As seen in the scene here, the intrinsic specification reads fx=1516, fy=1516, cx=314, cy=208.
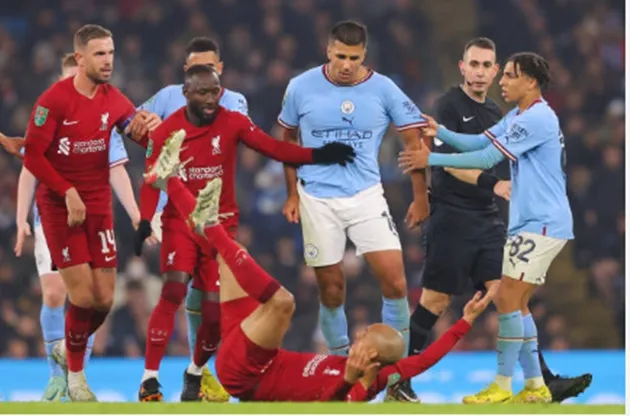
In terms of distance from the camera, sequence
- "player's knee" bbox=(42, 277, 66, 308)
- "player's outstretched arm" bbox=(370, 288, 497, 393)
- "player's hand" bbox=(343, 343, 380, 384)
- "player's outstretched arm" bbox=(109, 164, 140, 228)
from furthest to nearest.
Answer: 1. "player's knee" bbox=(42, 277, 66, 308)
2. "player's outstretched arm" bbox=(109, 164, 140, 228)
3. "player's outstretched arm" bbox=(370, 288, 497, 393)
4. "player's hand" bbox=(343, 343, 380, 384)

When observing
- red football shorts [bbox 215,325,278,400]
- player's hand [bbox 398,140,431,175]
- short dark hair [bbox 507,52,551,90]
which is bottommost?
red football shorts [bbox 215,325,278,400]

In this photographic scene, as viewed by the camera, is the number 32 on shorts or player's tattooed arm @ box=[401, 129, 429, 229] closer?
the number 32 on shorts

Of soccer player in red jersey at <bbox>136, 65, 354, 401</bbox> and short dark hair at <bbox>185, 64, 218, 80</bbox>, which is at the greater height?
short dark hair at <bbox>185, 64, 218, 80</bbox>

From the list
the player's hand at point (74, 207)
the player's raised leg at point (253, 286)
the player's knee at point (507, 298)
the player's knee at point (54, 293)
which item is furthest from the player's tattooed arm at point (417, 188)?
the player's knee at point (54, 293)

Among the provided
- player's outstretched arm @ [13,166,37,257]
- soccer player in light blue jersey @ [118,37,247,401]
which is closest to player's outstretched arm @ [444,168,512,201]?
soccer player in light blue jersey @ [118,37,247,401]

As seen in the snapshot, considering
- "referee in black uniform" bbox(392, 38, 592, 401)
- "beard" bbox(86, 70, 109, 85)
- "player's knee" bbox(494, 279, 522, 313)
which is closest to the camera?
"player's knee" bbox(494, 279, 522, 313)

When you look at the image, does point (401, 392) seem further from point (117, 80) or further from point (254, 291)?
point (117, 80)

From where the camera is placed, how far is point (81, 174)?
9242 mm

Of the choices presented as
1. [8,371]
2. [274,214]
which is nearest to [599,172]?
[274,214]

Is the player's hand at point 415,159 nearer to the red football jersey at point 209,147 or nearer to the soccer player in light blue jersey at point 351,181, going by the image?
the soccer player in light blue jersey at point 351,181

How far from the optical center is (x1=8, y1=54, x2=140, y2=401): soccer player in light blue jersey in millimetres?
9875

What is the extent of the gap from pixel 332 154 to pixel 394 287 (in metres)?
0.90

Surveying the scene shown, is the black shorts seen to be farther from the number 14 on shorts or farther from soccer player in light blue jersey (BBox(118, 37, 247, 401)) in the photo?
the number 14 on shorts

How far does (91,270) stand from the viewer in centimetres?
928
